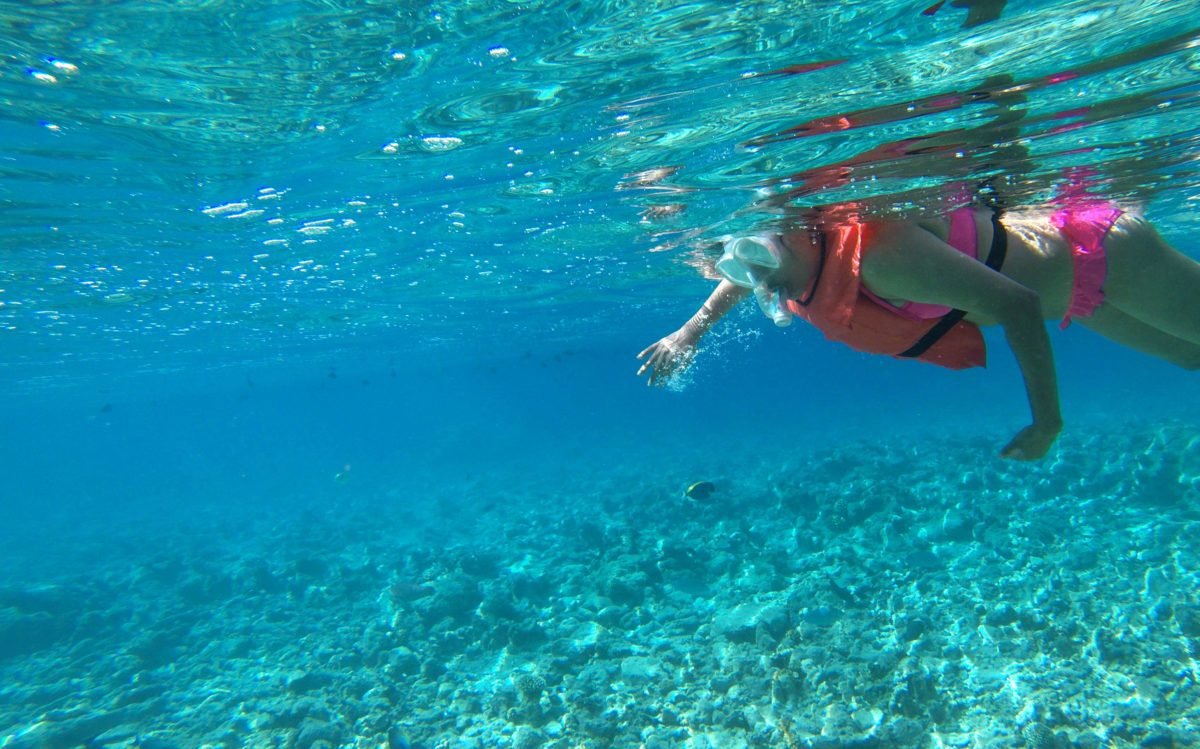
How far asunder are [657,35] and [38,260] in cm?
1622

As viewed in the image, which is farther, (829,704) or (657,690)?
(657,690)

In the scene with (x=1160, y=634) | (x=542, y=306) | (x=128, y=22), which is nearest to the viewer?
(x=128, y=22)

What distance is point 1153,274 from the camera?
3.32 m

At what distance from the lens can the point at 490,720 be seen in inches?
353

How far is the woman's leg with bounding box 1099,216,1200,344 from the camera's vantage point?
10.8 feet

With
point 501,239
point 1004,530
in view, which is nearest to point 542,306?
point 501,239

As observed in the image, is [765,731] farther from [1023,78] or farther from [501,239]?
[501,239]

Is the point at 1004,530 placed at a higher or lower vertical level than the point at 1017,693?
lower

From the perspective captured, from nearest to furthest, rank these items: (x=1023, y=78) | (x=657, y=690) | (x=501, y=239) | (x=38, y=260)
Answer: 1. (x=1023, y=78)
2. (x=657, y=690)
3. (x=38, y=260)
4. (x=501, y=239)

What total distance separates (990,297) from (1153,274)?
134 centimetres

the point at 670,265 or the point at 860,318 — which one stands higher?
the point at 860,318

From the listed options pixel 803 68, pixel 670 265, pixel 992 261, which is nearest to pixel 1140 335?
pixel 992 261

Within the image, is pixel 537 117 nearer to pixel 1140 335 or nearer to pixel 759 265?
pixel 759 265

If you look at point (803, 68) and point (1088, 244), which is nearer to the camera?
point (1088, 244)
